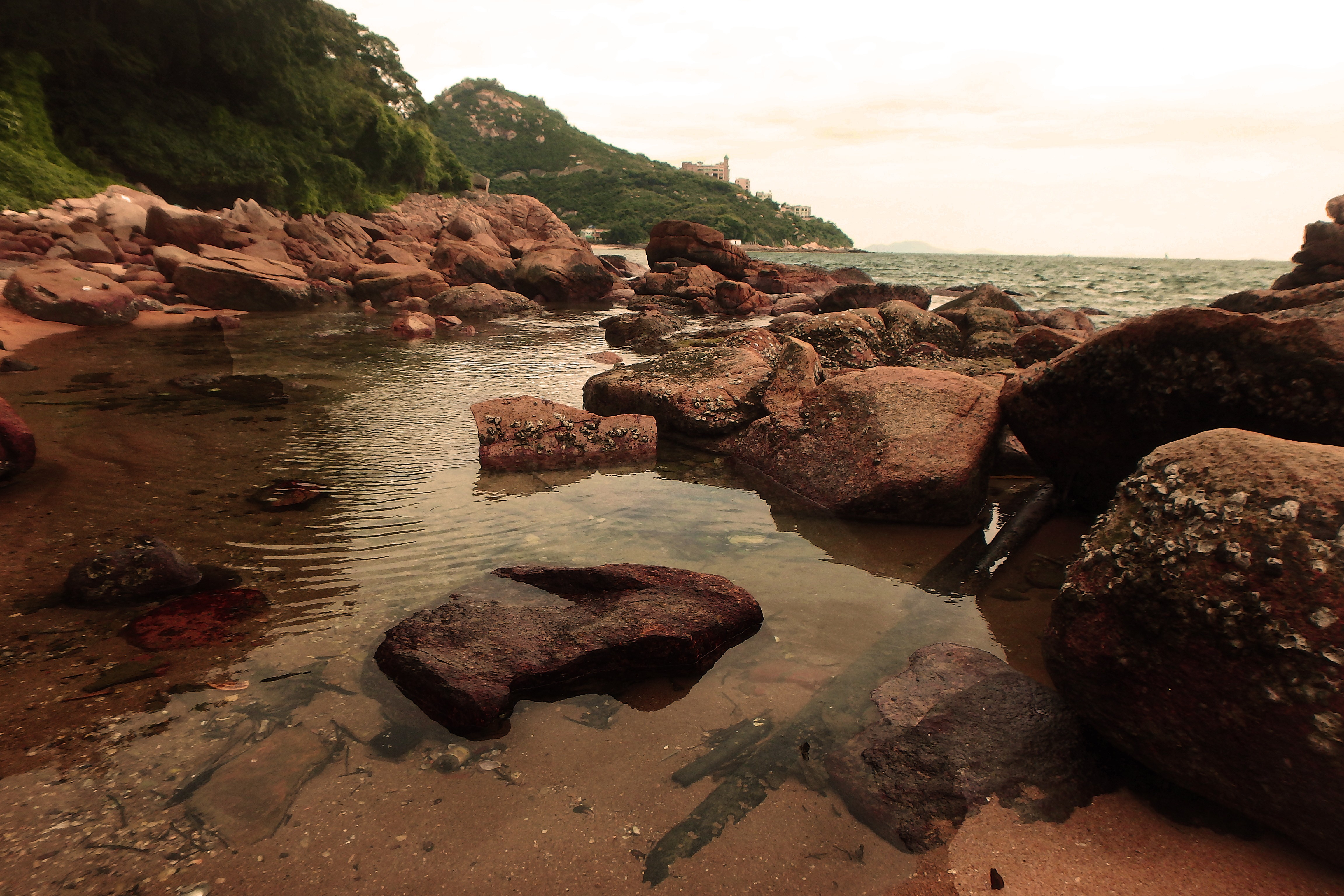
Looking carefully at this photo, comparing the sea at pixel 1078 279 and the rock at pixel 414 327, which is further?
the sea at pixel 1078 279

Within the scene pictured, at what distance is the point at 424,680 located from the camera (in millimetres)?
2535

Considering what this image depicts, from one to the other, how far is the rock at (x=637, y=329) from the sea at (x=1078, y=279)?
29.1 feet

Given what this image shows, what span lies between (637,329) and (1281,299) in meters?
10.8

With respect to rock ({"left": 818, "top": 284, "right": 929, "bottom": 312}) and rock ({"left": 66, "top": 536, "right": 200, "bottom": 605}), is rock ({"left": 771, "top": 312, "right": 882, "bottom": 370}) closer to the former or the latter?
rock ({"left": 66, "top": 536, "right": 200, "bottom": 605})

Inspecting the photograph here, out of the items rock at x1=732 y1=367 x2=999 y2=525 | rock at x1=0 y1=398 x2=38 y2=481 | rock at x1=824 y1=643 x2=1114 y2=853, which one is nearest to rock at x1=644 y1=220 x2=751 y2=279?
rock at x1=732 y1=367 x2=999 y2=525

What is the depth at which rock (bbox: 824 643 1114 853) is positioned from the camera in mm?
2154

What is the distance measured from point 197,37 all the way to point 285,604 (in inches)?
1271

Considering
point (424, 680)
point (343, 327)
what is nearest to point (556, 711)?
point (424, 680)

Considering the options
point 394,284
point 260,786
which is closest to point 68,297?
point 394,284

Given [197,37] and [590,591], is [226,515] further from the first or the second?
[197,37]

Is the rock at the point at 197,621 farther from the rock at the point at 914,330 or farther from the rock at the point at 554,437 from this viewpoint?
the rock at the point at 914,330

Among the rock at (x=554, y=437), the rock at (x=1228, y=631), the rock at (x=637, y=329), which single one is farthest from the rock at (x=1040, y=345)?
the rock at (x=1228, y=631)

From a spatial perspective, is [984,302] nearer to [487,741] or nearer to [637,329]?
[637,329]

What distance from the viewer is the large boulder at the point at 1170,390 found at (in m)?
3.25
